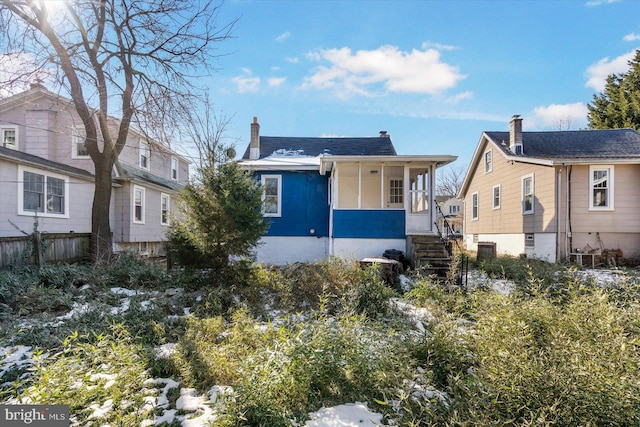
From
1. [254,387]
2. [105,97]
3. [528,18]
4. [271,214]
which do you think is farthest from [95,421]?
[528,18]

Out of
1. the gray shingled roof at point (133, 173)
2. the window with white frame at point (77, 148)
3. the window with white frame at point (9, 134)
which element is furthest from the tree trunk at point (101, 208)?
the window with white frame at point (9, 134)

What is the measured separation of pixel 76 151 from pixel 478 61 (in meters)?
15.8

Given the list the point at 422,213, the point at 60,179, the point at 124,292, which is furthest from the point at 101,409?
the point at 60,179

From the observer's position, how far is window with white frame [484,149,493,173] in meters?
15.6

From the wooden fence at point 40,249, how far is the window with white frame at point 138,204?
12.6ft

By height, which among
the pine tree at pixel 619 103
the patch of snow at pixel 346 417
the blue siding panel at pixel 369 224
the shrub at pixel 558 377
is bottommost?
the patch of snow at pixel 346 417

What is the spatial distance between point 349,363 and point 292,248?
7.95 metres

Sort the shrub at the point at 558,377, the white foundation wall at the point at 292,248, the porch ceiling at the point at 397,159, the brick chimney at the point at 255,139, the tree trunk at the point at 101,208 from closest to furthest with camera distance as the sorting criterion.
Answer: the shrub at the point at 558,377, the porch ceiling at the point at 397,159, the tree trunk at the point at 101,208, the white foundation wall at the point at 292,248, the brick chimney at the point at 255,139

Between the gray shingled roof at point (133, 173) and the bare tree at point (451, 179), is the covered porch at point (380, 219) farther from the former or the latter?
the bare tree at point (451, 179)

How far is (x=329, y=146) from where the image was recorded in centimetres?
1419

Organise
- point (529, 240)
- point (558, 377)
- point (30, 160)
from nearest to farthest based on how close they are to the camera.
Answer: point (558, 377)
point (30, 160)
point (529, 240)

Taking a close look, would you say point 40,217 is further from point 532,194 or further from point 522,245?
point 522,245

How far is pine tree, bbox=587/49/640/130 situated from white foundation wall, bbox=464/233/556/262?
1447 cm

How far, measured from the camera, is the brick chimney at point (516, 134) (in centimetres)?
1324
